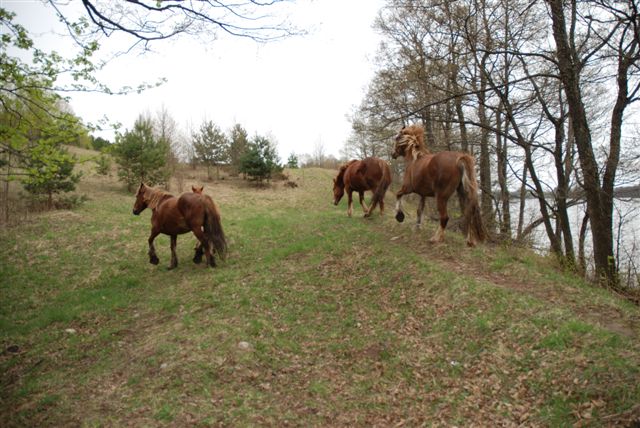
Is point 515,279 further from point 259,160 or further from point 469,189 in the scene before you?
point 259,160

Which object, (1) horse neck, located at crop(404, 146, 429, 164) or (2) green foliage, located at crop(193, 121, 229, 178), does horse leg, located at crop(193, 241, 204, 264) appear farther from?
(2) green foliage, located at crop(193, 121, 229, 178)

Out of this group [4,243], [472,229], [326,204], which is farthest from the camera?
[326,204]

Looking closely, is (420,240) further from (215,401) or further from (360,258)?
(215,401)

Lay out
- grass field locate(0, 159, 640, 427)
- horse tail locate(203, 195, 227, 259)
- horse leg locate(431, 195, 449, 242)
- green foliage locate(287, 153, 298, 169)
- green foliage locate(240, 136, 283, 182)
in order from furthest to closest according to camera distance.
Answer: green foliage locate(287, 153, 298, 169), green foliage locate(240, 136, 283, 182), horse tail locate(203, 195, 227, 259), horse leg locate(431, 195, 449, 242), grass field locate(0, 159, 640, 427)

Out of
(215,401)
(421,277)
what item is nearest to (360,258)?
(421,277)

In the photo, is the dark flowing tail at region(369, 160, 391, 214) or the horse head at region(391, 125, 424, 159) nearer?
the horse head at region(391, 125, 424, 159)

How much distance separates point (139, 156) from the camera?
21.0 m

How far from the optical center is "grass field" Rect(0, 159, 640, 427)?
428 cm

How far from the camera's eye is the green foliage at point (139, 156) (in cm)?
2066

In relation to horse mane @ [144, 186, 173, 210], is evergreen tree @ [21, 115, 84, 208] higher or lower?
higher

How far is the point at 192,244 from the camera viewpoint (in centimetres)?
1284

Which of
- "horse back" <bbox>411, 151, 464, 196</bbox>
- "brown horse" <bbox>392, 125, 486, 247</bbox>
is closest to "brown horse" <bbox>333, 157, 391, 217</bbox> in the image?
"brown horse" <bbox>392, 125, 486, 247</bbox>

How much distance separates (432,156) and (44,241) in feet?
43.2

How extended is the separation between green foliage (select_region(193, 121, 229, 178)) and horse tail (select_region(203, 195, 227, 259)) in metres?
23.2
